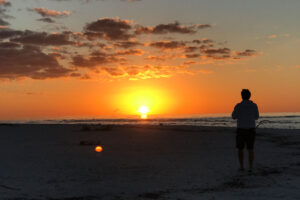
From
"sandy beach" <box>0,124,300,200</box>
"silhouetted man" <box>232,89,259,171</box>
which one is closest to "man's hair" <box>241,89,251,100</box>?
"silhouetted man" <box>232,89,259,171</box>

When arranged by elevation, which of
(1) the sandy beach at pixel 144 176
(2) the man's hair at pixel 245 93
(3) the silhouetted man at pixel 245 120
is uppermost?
(2) the man's hair at pixel 245 93

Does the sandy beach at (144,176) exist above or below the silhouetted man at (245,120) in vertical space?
below

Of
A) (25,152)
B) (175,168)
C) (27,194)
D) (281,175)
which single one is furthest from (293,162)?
(25,152)

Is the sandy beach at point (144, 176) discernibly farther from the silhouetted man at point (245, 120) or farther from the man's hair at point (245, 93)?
the man's hair at point (245, 93)

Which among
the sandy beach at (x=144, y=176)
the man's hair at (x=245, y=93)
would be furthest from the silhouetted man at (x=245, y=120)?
the sandy beach at (x=144, y=176)

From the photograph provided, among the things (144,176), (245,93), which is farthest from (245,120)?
(144,176)

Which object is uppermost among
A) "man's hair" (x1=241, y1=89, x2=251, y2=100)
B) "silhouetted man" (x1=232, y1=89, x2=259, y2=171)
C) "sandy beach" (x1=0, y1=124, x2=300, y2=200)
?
"man's hair" (x1=241, y1=89, x2=251, y2=100)

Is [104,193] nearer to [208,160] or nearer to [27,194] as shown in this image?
[27,194]

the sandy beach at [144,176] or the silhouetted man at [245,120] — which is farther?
the silhouetted man at [245,120]

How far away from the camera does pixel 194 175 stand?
9.34 metres

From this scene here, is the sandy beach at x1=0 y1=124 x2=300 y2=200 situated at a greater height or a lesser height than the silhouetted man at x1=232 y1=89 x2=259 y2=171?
lesser

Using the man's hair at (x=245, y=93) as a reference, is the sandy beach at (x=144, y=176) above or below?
below

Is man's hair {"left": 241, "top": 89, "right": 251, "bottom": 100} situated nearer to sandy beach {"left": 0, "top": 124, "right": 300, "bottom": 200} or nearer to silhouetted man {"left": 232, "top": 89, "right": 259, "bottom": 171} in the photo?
silhouetted man {"left": 232, "top": 89, "right": 259, "bottom": 171}

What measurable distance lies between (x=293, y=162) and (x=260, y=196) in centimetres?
512
